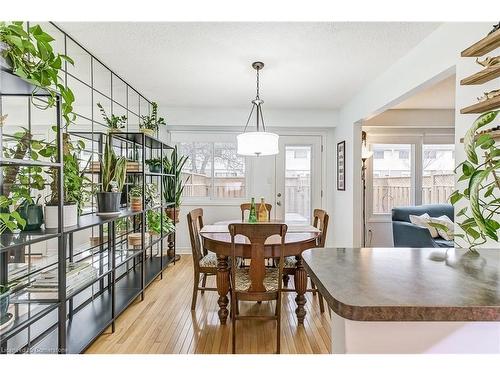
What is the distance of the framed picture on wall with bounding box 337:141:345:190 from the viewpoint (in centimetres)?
422

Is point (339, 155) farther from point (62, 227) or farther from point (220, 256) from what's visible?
point (62, 227)

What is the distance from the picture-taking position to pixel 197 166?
4.72 metres

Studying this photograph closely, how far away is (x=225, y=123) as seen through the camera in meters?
4.52

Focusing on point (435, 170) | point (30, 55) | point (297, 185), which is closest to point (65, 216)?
point (30, 55)

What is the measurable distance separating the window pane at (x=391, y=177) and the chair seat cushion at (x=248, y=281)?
10.8 feet

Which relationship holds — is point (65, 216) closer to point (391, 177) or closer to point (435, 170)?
point (391, 177)

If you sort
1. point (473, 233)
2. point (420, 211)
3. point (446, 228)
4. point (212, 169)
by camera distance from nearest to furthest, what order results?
point (473, 233), point (446, 228), point (420, 211), point (212, 169)

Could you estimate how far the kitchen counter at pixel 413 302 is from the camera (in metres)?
0.58

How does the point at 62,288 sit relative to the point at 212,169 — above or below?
below

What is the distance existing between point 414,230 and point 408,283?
3295 mm

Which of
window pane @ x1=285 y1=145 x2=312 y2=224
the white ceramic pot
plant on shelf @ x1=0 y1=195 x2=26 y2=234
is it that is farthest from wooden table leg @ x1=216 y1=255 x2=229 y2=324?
window pane @ x1=285 y1=145 x2=312 y2=224

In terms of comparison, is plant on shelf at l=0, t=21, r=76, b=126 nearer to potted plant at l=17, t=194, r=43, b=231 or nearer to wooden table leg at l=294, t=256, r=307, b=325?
potted plant at l=17, t=194, r=43, b=231

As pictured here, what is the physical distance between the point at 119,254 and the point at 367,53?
3.19 m
